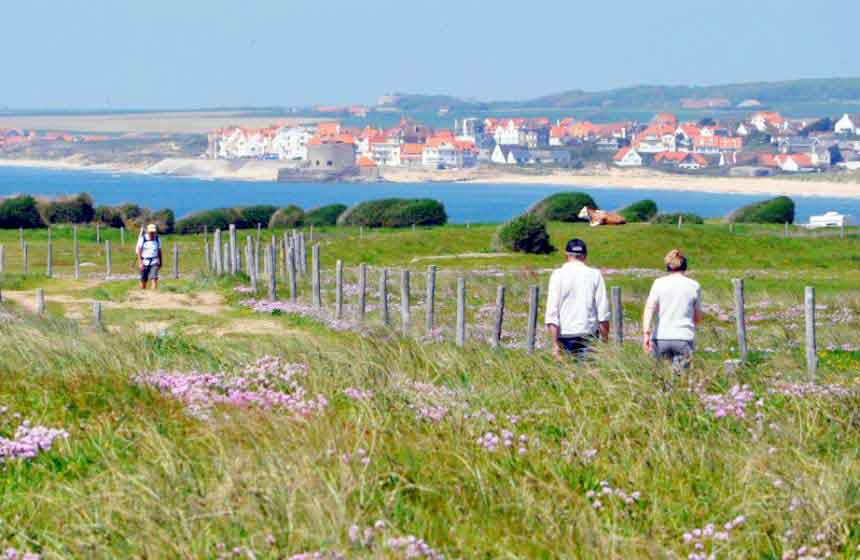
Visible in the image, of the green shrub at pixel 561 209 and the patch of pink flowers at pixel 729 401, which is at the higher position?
the patch of pink flowers at pixel 729 401

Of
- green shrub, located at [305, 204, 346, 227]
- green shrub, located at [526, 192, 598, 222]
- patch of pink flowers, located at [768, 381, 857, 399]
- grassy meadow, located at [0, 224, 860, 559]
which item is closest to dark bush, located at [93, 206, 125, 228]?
green shrub, located at [305, 204, 346, 227]

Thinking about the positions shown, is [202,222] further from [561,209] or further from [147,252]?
[147,252]

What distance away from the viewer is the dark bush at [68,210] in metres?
80.4

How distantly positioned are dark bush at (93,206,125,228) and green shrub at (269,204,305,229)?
8.46m

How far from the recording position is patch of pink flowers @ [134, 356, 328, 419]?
10359 millimetres

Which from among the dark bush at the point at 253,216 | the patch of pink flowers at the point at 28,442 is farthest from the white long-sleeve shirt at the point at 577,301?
the dark bush at the point at 253,216

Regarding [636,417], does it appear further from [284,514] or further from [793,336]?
[793,336]

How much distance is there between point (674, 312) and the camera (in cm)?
1388

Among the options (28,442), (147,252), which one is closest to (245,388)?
(28,442)

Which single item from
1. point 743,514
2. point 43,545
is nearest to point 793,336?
point 743,514

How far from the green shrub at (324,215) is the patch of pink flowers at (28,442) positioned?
72.2 meters

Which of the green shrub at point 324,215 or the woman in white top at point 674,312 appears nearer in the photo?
the woman in white top at point 674,312

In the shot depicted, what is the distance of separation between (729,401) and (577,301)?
3.66 m

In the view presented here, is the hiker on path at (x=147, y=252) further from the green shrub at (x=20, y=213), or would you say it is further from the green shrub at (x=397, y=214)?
the green shrub at (x=20, y=213)
